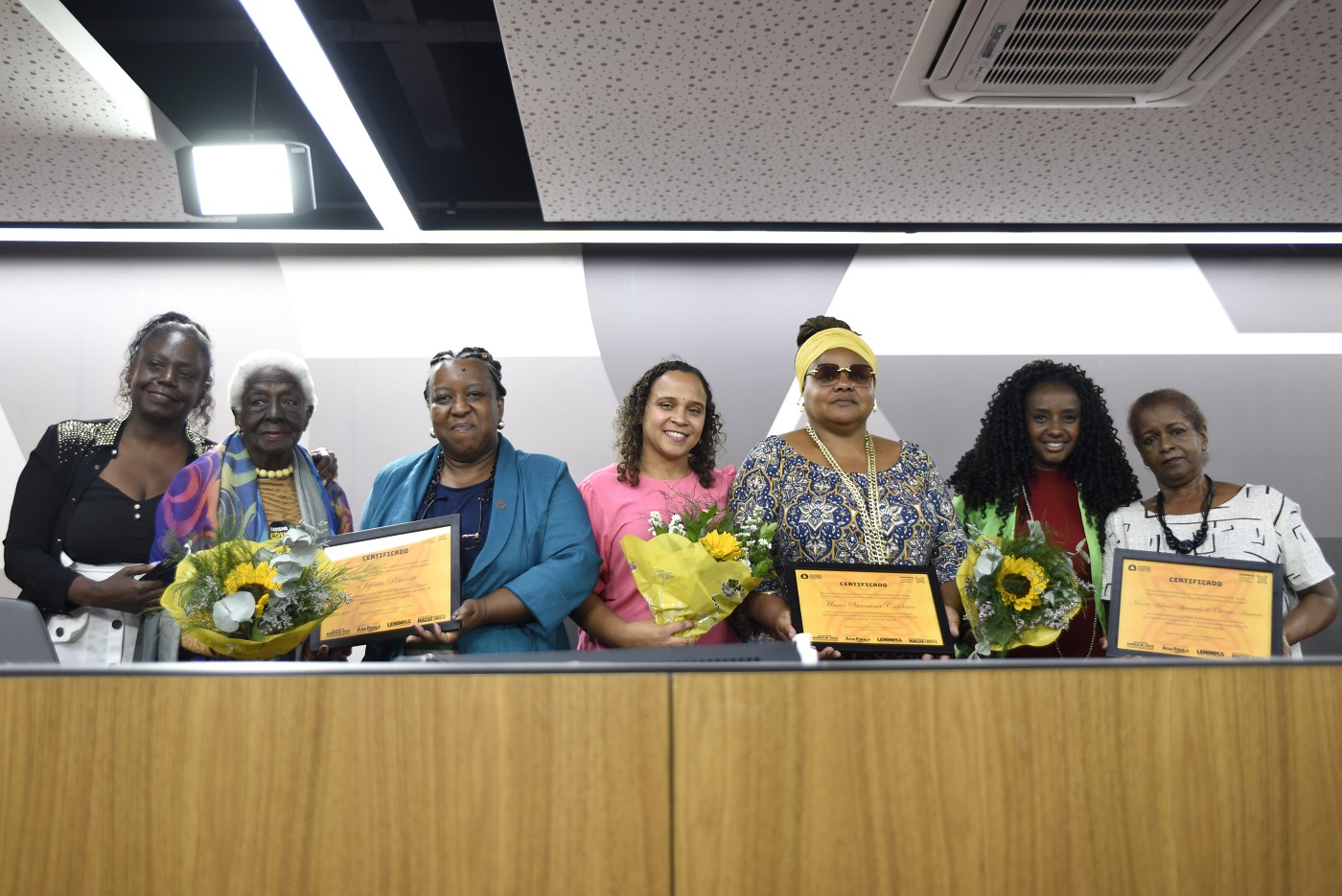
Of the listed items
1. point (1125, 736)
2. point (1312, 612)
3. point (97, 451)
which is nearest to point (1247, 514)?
point (1312, 612)

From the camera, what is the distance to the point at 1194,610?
2129 millimetres

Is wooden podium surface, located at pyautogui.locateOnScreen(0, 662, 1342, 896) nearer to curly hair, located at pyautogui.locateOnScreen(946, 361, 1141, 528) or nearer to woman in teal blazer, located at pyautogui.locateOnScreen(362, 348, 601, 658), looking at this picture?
woman in teal blazer, located at pyautogui.locateOnScreen(362, 348, 601, 658)

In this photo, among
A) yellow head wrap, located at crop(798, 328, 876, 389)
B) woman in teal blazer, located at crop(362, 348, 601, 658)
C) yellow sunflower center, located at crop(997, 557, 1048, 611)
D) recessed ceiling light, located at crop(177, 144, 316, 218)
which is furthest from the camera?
recessed ceiling light, located at crop(177, 144, 316, 218)

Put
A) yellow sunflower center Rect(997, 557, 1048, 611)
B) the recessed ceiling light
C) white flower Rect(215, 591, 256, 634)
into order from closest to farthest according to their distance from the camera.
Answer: white flower Rect(215, 591, 256, 634) → yellow sunflower center Rect(997, 557, 1048, 611) → the recessed ceiling light

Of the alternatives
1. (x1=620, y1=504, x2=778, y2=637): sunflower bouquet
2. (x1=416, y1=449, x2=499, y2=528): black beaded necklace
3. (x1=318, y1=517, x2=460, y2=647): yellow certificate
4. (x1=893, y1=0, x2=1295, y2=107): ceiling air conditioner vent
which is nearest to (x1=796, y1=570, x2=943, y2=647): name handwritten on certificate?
(x1=620, y1=504, x2=778, y2=637): sunflower bouquet

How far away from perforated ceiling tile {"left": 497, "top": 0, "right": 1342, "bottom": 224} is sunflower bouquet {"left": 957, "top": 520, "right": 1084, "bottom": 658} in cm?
149

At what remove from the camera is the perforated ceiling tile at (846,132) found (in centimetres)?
272

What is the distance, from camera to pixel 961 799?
44.7 inches

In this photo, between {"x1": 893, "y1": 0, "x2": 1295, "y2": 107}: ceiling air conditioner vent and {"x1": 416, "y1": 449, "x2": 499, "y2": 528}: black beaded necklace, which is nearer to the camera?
{"x1": 893, "y1": 0, "x2": 1295, "y2": 107}: ceiling air conditioner vent

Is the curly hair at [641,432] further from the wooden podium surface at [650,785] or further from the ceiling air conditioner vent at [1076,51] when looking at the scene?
the wooden podium surface at [650,785]

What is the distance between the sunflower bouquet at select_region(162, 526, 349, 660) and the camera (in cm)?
188

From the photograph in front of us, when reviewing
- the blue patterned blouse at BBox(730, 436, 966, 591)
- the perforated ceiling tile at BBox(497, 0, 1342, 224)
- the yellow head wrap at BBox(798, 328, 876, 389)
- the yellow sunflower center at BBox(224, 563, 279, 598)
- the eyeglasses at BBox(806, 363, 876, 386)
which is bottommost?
the yellow sunflower center at BBox(224, 563, 279, 598)

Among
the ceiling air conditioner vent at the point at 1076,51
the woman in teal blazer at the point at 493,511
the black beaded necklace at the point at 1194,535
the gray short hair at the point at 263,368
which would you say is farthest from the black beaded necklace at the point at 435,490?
the black beaded necklace at the point at 1194,535

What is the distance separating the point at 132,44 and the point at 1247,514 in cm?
393
